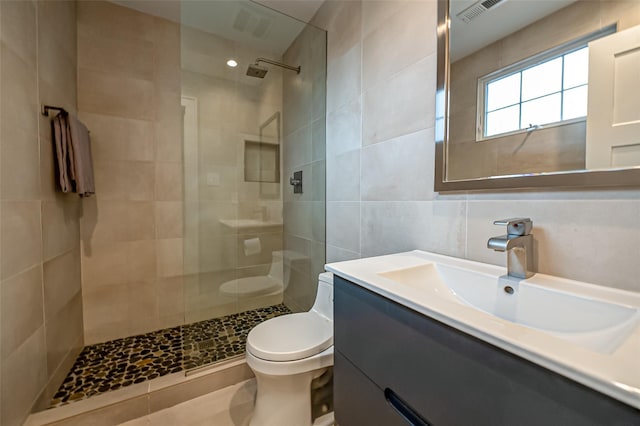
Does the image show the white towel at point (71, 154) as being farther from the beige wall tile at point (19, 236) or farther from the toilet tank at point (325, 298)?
the toilet tank at point (325, 298)

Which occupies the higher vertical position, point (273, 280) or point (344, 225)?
point (344, 225)

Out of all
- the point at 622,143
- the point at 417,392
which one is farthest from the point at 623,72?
the point at 417,392

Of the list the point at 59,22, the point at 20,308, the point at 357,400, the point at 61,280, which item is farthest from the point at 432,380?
the point at 59,22

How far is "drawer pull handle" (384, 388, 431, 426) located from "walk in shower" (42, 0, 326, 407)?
49.3 inches

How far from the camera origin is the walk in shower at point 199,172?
182 centimetres

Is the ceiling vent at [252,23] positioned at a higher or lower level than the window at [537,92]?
higher

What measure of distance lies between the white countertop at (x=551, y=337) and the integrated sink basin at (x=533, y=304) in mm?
22

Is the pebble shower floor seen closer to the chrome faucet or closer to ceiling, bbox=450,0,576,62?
the chrome faucet

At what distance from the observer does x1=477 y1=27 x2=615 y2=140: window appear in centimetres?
72

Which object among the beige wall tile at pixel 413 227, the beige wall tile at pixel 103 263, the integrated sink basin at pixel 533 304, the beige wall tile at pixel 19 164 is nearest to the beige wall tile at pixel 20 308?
the beige wall tile at pixel 19 164

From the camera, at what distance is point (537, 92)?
2.68ft

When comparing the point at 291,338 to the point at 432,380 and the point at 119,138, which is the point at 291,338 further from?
the point at 119,138

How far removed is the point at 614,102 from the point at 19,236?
2.14 metres

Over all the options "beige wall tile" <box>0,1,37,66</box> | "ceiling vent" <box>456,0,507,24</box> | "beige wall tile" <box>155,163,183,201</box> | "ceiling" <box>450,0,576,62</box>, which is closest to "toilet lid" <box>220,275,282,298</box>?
"beige wall tile" <box>155,163,183,201</box>
